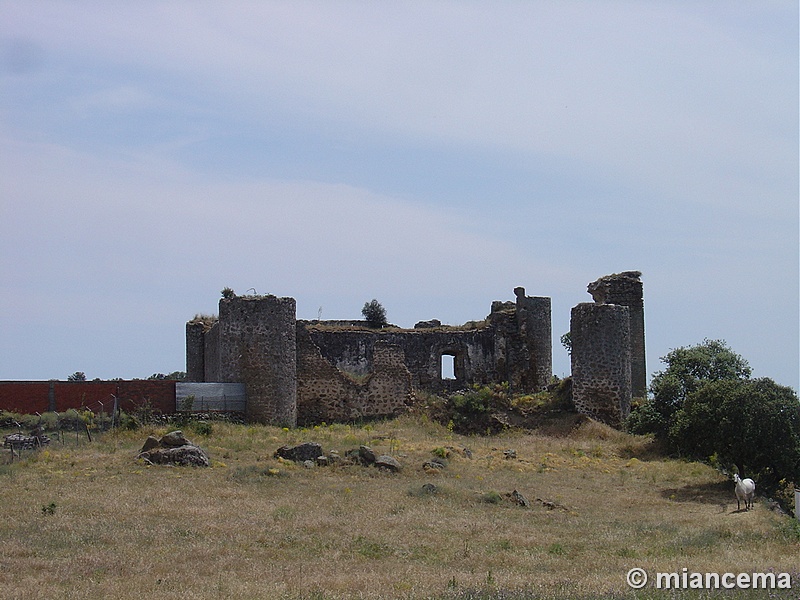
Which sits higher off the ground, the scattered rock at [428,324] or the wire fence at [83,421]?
the scattered rock at [428,324]

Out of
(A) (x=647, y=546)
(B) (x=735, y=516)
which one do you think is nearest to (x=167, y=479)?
(A) (x=647, y=546)

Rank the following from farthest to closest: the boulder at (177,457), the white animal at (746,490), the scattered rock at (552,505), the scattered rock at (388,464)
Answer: the scattered rock at (388,464), the boulder at (177,457), the white animal at (746,490), the scattered rock at (552,505)

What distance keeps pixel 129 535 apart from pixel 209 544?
3.88 feet

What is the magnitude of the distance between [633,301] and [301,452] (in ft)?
48.9

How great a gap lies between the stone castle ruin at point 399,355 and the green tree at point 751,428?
648 cm


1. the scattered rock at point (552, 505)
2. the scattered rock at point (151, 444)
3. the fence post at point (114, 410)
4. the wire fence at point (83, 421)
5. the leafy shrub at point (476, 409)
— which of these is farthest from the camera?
the leafy shrub at point (476, 409)

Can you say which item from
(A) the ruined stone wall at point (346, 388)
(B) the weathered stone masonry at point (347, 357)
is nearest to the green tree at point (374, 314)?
(B) the weathered stone masonry at point (347, 357)

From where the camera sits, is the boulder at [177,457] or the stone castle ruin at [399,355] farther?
the stone castle ruin at [399,355]

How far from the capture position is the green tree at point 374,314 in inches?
1455

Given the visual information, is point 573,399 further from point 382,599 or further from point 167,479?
point 382,599

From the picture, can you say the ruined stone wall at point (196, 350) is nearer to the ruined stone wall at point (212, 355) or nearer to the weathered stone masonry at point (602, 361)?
the ruined stone wall at point (212, 355)

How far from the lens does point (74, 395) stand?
25.0 m

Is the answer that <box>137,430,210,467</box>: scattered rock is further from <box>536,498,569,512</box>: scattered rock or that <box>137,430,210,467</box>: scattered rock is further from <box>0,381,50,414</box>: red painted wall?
<box>536,498,569,512</box>: scattered rock

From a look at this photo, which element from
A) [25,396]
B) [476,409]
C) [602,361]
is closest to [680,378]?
[602,361]
